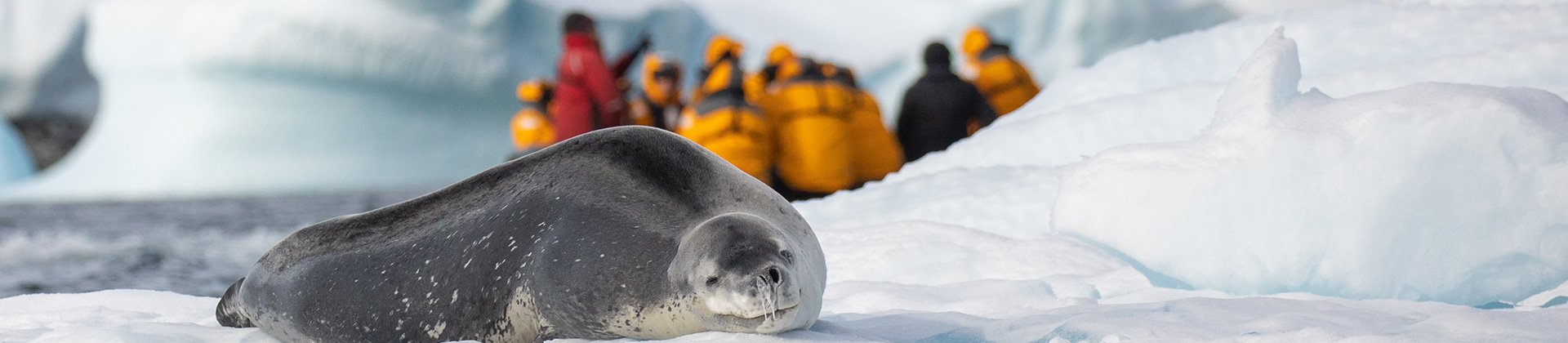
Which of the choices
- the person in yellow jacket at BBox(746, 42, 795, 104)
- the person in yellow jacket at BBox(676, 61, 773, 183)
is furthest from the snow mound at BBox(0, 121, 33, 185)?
the person in yellow jacket at BBox(676, 61, 773, 183)

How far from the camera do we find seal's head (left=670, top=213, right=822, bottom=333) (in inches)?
74.8

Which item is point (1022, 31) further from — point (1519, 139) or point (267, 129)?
point (1519, 139)

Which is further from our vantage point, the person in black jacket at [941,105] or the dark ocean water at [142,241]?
the person in black jacket at [941,105]

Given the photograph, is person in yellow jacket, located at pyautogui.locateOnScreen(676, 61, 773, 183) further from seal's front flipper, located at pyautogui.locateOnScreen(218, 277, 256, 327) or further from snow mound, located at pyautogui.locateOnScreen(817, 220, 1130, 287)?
seal's front flipper, located at pyautogui.locateOnScreen(218, 277, 256, 327)

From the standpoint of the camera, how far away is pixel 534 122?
8352 millimetres

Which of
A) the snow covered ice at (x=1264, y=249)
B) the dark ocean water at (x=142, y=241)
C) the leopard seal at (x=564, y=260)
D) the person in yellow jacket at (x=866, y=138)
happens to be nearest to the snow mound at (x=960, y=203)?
the snow covered ice at (x=1264, y=249)

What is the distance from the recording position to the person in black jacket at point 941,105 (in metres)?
6.80

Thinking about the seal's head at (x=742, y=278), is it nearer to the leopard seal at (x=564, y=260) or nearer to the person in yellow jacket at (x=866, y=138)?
the leopard seal at (x=564, y=260)

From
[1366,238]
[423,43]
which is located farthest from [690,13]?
[1366,238]

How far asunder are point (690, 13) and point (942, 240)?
52.6ft

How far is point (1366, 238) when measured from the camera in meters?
2.42

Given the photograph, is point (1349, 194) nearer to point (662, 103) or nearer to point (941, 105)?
point (941, 105)

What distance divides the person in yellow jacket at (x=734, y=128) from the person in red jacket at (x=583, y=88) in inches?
42.7

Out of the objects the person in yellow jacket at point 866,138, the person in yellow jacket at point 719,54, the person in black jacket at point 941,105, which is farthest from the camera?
the person in yellow jacket at point 719,54
